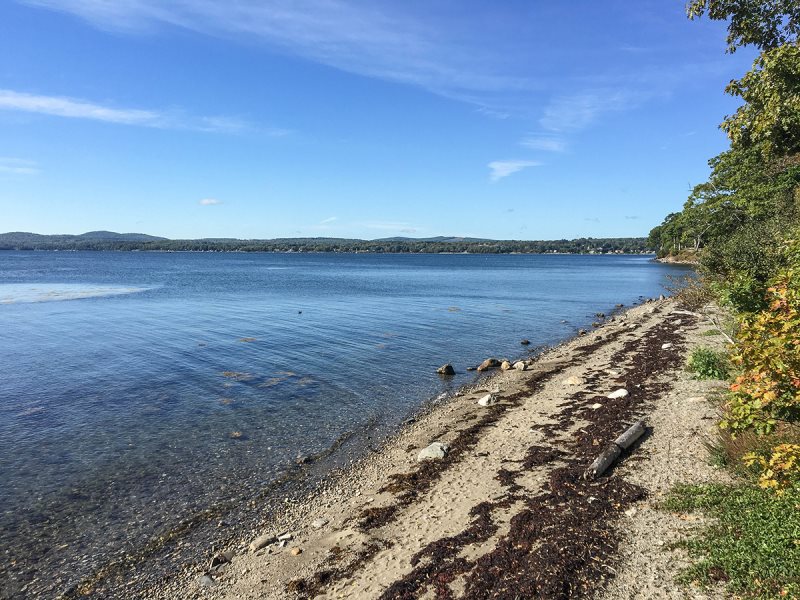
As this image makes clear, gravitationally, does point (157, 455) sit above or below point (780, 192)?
below

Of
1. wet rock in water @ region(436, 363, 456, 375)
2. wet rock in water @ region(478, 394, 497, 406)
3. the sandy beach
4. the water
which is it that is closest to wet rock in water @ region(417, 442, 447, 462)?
the sandy beach

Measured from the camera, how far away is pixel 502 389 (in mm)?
21234

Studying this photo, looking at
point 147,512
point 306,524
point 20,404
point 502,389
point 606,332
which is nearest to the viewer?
point 306,524

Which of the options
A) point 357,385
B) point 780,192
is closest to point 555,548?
point 357,385

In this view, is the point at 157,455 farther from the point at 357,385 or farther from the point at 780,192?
the point at 780,192

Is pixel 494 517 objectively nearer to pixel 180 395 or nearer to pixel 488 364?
pixel 180 395

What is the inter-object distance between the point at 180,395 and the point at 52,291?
57738 millimetres

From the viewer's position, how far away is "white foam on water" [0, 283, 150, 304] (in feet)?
185

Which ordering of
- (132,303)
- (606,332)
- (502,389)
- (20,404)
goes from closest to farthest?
(20,404)
(502,389)
(606,332)
(132,303)

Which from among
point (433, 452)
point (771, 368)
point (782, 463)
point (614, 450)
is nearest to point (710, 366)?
point (614, 450)

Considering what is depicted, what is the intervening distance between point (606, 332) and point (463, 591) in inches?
1210

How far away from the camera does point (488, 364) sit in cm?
2567

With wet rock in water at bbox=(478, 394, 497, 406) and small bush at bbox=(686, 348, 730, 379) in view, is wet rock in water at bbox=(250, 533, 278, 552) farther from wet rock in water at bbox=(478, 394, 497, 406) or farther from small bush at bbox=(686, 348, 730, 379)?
small bush at bbox=(686, 348, 730, 379)

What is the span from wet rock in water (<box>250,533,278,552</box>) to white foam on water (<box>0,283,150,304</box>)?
56345 mm
